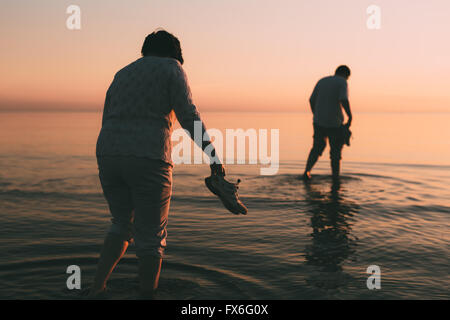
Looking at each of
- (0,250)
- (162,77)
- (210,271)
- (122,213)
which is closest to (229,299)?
(210,271)

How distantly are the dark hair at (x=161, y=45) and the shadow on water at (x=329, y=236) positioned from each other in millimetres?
1981

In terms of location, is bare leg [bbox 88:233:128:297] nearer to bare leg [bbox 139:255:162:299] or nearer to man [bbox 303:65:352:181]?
bare leg [bbox 139:255:162:299]

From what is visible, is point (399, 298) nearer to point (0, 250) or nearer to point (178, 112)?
point (178, 112)

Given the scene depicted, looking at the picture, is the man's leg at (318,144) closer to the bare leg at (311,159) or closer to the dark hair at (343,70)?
the bare leg at (311,159)

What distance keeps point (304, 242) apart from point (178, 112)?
7.63ft

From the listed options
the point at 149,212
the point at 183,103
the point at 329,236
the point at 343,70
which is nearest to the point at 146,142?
the point at 183,103

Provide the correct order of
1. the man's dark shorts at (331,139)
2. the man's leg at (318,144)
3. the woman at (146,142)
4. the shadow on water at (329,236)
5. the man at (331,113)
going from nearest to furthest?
the woman at (146,142) → the shadow on water at (329,236) → the man at (331,113) → the man's dark shorts at (331,139) → the man's leg at (318,144)

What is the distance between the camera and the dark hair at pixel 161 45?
293cm

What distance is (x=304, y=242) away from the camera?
450cm

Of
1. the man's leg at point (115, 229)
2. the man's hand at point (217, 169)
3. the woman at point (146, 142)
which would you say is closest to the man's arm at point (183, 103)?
the woman at point (146, 142)

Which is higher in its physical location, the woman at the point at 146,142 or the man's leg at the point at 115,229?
the woman at the point at 146,142

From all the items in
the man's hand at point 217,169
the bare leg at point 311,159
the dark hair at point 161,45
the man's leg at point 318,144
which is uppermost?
the dark hair at point 161,45

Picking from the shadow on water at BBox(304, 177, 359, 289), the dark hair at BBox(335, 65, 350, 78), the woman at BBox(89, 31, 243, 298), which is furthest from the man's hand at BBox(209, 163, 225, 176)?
the dark hair at BBox(335, 65, 350, 78)
